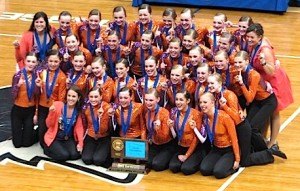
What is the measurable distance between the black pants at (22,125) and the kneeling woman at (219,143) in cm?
174

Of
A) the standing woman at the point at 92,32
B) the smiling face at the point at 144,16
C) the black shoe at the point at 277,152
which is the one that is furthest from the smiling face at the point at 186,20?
the black shoe at the point at 277,152

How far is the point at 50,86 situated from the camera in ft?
22.2

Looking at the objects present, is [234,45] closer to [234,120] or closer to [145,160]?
[234,120]

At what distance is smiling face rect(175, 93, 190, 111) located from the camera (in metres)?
6.24

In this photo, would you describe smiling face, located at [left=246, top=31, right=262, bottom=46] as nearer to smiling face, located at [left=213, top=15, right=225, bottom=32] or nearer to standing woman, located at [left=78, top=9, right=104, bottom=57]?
smiling face, located at [left=213, top=15, right=225, bottom=32]

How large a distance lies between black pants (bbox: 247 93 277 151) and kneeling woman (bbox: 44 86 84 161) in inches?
63.7

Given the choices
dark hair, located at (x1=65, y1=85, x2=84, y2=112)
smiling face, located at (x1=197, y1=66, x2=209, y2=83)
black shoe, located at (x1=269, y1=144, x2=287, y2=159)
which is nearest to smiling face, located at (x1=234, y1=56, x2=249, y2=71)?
smiling face, located at (x1=197, y1=66, x2=209, y2=83)

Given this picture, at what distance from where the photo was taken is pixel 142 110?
6500mm

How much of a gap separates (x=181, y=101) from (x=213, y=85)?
0.32m

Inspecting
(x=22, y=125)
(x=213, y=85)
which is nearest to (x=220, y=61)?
(x=213, y=85)

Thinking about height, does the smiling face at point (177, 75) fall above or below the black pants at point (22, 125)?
above

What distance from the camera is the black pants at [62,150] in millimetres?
6637

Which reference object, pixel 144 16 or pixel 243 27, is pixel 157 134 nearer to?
pixel 243 27

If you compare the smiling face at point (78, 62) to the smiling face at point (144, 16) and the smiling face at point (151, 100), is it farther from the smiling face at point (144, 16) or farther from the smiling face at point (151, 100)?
the smiling face at point (144, 16)
